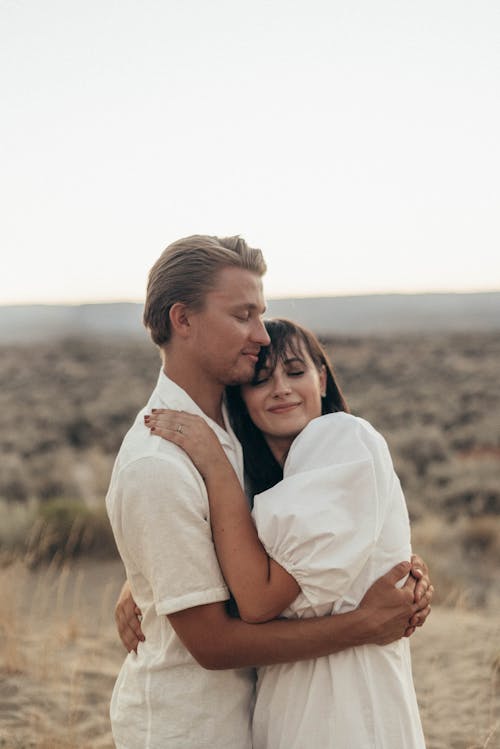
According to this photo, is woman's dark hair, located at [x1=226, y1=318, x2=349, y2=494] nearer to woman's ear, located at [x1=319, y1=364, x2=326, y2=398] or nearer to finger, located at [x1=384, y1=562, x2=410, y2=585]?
woman's ear, located at [x1=319, y1=364, x2=326, y2=398]

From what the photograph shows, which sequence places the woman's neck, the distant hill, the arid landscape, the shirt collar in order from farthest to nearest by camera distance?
the distant hill, the arid landscape, the woman's neck, the shirt collar

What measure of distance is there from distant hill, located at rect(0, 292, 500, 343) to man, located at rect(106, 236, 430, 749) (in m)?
92.0

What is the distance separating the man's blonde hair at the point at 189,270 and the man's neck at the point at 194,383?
119 mm

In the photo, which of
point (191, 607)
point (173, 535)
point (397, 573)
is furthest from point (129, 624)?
point (397, 573)

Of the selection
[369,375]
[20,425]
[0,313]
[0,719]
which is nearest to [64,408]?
[20,425]

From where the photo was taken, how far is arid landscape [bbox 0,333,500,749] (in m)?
5.73

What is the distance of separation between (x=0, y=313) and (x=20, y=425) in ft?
280

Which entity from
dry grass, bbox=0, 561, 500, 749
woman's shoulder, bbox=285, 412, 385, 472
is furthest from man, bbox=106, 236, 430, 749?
dry grass, bbox=0, 561, 500, 749

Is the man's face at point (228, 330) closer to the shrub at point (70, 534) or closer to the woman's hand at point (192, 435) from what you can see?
the woman's hand at point (192, 435)

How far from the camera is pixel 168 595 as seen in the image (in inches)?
95.9

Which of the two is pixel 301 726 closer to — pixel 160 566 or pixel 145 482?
pixel 160 566

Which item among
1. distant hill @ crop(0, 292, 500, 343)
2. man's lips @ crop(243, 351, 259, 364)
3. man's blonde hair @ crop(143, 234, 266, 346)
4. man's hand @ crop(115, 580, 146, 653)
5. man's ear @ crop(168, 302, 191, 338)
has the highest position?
man's blonde hair @ crop(143, 234, 266, 346)

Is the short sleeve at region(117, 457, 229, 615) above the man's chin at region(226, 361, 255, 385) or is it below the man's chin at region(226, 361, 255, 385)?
below

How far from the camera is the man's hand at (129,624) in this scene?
286 cm
